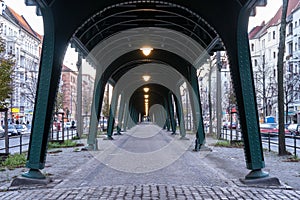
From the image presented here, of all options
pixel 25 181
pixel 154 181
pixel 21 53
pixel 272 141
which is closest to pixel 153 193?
pixel 154 181

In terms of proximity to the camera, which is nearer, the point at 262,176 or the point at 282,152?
the point at 262,176

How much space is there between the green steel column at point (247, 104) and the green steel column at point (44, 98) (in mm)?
4105

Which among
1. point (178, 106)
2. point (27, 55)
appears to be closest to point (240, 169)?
point (178, 106)

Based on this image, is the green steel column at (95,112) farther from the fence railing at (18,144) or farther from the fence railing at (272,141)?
the fence railing at (272,141)

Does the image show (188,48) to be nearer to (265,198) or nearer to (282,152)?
(282,152)

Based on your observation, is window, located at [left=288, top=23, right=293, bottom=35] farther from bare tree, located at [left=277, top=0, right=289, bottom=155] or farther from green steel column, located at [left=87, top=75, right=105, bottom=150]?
bare tree, located at [left=277, top=0, right=289, bottom=155]

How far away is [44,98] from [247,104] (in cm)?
457

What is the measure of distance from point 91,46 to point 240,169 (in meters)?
7.91

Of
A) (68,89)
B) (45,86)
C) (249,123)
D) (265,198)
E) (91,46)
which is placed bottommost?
(265,198)

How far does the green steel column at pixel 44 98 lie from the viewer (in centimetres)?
1038

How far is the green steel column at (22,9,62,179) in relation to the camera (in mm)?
10383

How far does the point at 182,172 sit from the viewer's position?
12719 millimetres

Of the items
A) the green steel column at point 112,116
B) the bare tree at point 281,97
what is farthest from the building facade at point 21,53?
the bare tree at point 281,97

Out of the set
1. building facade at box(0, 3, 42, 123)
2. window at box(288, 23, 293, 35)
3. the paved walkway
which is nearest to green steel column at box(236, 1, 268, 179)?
the paved walkway
